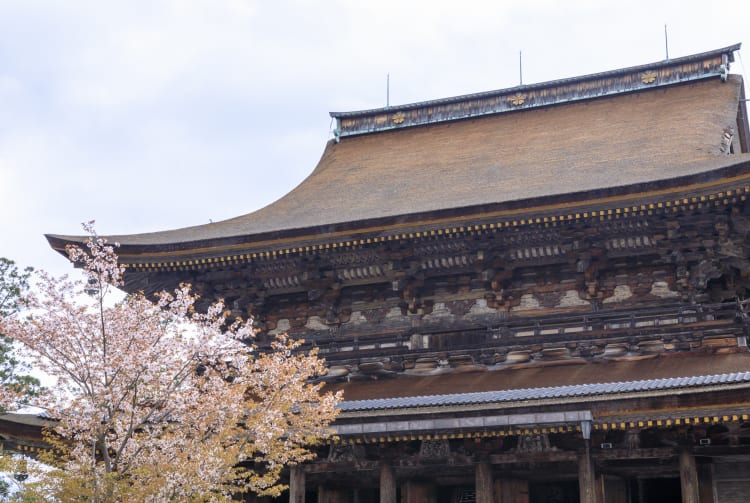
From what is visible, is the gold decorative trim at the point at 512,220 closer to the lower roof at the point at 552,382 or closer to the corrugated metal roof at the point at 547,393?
the lower roof at the point at 552,382

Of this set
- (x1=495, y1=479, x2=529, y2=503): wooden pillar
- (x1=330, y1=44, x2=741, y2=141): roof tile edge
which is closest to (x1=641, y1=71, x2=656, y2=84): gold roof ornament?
(x1=330, y1=44, x2=741, y2=141): roof tile edge

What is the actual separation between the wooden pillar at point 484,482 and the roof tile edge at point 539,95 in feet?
41.1

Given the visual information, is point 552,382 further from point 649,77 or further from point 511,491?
point 649,77

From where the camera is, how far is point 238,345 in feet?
50.6

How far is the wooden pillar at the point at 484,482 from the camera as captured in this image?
1409 centimetres

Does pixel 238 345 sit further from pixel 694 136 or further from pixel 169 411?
pixel 694 136

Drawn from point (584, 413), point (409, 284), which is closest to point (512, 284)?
point (409, 284)

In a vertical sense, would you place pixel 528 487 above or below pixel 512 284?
below

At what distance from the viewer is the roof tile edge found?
73.9ft

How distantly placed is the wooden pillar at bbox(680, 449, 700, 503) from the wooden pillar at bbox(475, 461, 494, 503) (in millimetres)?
2934

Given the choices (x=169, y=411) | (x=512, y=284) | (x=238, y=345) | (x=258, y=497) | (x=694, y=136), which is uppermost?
(x=694, y=136)

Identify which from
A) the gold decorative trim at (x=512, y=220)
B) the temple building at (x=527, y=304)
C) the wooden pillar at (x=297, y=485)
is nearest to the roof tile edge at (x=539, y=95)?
the temple building at (x=527, y=304)

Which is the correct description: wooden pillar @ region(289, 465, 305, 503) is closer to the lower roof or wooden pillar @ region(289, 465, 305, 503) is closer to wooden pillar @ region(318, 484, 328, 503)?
wooden pillar @ region(318, 484, 328, 503)

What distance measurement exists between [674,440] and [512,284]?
199 inches
